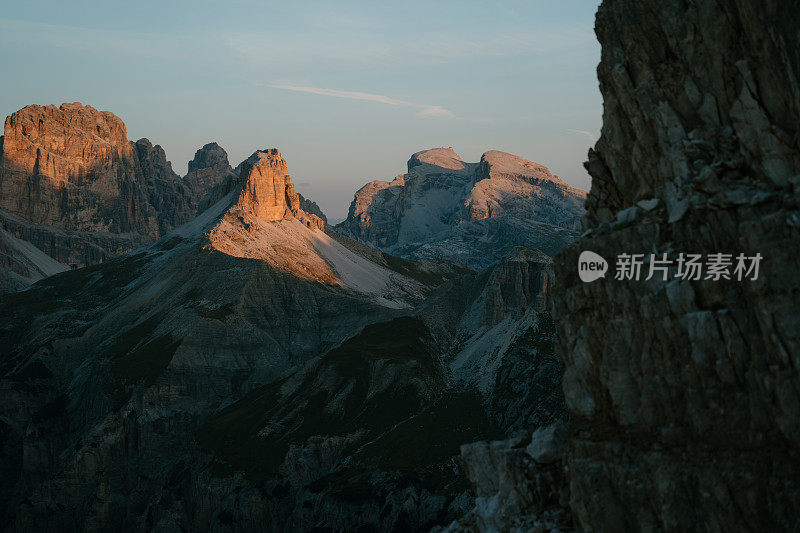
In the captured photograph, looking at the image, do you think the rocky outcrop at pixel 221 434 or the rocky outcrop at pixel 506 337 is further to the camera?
the rocky outcrop at pixel 221 434

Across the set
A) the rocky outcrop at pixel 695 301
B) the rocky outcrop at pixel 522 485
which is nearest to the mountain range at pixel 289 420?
the rocky outcrop at pixel 522 485

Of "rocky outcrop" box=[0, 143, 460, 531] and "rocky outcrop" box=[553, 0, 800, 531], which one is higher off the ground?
"rocky outcrop" box=[553, 0, 800, 531]

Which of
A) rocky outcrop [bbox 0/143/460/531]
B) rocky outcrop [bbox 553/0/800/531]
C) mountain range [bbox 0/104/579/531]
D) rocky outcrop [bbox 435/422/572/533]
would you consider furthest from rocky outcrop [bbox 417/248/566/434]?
rocky outcrop [bbox 553/0/800/531]

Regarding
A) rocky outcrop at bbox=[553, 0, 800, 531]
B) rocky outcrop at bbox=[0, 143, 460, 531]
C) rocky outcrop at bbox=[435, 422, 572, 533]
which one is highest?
rocky outcrop at bbox=[553, 0, 800, 531]

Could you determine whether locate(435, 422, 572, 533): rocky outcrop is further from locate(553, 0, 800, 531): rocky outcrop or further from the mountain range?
the mountain range

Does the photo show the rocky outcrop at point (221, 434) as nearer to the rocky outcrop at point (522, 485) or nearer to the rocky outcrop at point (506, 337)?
the rocky outcrop at point (506, 337)

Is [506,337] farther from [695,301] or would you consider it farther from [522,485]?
[695,301]

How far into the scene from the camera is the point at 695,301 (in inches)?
1615

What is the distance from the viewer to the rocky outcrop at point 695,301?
38.7 metres

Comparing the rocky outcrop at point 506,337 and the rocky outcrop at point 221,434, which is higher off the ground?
the rocky outcrop at point 506,337

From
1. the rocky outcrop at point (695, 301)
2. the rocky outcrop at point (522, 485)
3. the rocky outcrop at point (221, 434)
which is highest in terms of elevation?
the rocky outcrop at point (695, 301)

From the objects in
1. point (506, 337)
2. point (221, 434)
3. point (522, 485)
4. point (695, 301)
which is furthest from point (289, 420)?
point (695, 301)

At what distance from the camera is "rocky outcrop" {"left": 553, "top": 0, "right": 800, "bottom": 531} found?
38.7 metres

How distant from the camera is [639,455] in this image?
4181 centimetres
